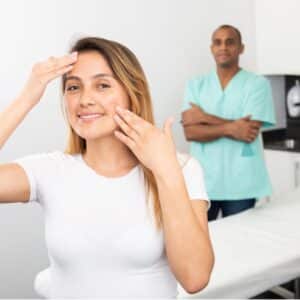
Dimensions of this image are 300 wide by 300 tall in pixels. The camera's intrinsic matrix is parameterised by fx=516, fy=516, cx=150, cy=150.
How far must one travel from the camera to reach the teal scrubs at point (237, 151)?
2.57 metres

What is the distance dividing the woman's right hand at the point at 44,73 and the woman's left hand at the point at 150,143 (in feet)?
0.58

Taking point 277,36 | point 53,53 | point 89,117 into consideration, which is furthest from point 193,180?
point 277,36

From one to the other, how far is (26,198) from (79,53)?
1.09ft

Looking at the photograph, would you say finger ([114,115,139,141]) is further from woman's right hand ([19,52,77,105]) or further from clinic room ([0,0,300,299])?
woman's right hand ([19,52,77,105])

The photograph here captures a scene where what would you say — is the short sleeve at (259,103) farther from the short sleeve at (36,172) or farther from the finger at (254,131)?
the short sleeve at (36,172)

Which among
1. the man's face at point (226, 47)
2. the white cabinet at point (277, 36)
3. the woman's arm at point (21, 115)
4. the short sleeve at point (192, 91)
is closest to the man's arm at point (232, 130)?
the short sleeve at point (192, 91)

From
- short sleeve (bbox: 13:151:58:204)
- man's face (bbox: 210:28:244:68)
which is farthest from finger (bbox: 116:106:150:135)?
→ man's face (bbox: 210:28:244:68)

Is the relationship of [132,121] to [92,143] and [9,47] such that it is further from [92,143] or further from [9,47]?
[9,47]

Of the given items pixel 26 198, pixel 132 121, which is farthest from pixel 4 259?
pixel 132 121

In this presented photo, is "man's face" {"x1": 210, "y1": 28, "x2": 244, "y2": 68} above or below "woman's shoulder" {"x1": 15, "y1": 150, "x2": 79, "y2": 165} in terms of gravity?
above

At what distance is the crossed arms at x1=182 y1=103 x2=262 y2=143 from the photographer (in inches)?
98.3

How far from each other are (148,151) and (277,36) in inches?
113

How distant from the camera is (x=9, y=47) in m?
2.69

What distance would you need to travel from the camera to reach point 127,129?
1040 millimetres
